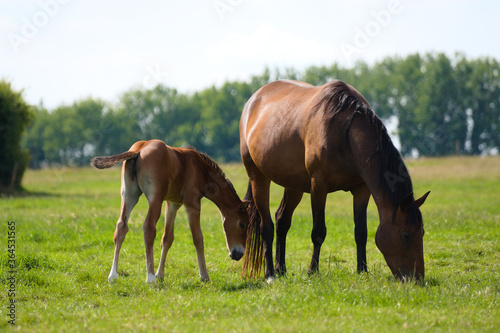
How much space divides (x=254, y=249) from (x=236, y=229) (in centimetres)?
36

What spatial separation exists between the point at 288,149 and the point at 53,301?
3228 mm

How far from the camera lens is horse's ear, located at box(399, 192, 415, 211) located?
5184 mm

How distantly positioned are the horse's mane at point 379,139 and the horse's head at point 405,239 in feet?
0.19

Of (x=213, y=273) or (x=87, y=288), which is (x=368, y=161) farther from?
(x=87, y=288)

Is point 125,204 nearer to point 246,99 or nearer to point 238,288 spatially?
point 238,288

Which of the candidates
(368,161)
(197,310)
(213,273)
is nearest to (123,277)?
(213,273)

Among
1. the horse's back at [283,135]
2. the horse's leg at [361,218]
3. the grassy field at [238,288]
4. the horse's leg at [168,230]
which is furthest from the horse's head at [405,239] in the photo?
the horse's leg at [168,230]

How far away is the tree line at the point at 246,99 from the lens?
192 feet

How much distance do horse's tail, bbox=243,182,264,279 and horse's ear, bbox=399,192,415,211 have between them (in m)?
2.37

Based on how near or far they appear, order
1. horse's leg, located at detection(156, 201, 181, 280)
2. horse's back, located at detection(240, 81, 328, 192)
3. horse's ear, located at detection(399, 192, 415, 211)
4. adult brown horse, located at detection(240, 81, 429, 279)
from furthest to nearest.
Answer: horse's leg, located at detection(156, 201, 181, 280) → horse's back, located at detection(240, 81, 328, 192) → adult brown horse, located at detection(240, 81, 429, 279) → horse's ear, located at detection(399, 192, 415, 211)

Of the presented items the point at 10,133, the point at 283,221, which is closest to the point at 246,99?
the point at 10,133

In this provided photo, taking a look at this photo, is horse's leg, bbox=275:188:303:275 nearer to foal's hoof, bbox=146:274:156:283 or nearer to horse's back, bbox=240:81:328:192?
horse's back, bbox=240:81:328:192

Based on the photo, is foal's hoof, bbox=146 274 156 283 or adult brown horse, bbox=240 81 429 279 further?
foal's hoof, bbox=146 274 156 283

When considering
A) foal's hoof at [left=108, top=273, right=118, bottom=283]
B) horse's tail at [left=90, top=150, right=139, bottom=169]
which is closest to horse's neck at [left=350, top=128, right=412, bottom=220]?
horse's tail at [left=90, top=150, right=139, bottom=169]
